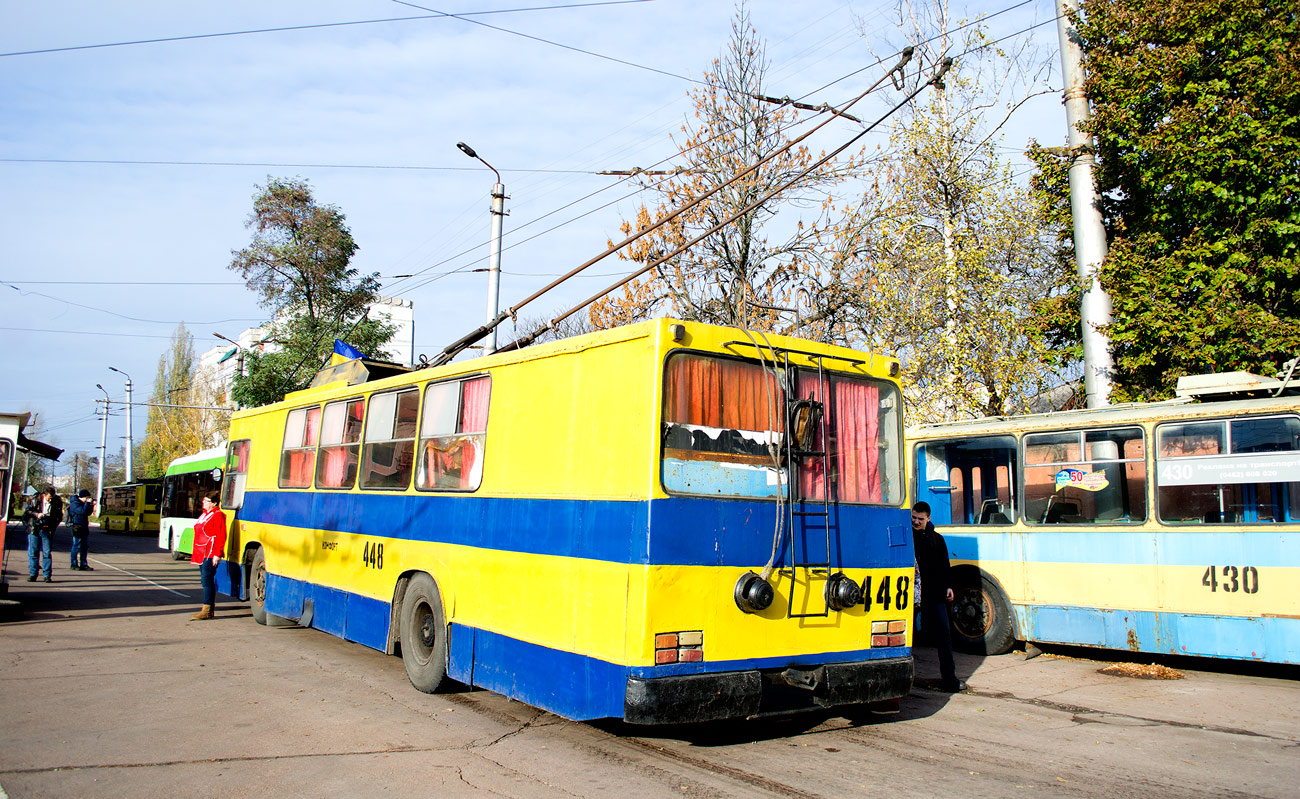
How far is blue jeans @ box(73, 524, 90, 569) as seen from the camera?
2241 centimetres

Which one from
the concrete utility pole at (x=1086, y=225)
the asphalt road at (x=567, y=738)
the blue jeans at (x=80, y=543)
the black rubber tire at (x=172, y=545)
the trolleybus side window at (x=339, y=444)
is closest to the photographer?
the asphalt road at (x=567, y=738)

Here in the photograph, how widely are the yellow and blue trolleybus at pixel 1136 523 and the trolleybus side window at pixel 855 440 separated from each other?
4236 millimetres

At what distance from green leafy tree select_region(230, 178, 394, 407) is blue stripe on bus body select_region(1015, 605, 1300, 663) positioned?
2542 cm

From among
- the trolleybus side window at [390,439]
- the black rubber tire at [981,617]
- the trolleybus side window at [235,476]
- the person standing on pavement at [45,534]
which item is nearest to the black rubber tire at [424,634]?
the trolleybus side window at [390,439]

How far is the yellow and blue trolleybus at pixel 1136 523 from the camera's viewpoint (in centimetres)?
933

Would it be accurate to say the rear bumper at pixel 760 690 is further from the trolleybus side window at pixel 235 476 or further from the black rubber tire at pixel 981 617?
the trolleybus side window at pixel 235 476

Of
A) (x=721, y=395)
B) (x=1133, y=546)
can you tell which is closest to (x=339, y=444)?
(x=721, y=395)

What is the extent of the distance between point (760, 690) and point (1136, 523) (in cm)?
606

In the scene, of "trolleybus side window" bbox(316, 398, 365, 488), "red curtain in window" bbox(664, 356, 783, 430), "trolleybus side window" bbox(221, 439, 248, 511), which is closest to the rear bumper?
"red curtain in window" bbox(664, 356, 783, 430)

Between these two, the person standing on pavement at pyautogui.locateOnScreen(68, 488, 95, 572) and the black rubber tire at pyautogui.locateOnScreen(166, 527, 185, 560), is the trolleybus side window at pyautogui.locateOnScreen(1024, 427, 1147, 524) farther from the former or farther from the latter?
the black rubber tire at pyautogui.locateOnScreen(166, 527, 185, 560)

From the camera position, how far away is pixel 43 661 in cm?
1023

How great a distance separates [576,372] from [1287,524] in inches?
281

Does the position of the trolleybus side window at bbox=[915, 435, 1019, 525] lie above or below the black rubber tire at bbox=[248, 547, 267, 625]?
above

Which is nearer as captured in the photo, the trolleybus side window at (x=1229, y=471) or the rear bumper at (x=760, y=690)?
the rear bumper at (x=760, y=690)
